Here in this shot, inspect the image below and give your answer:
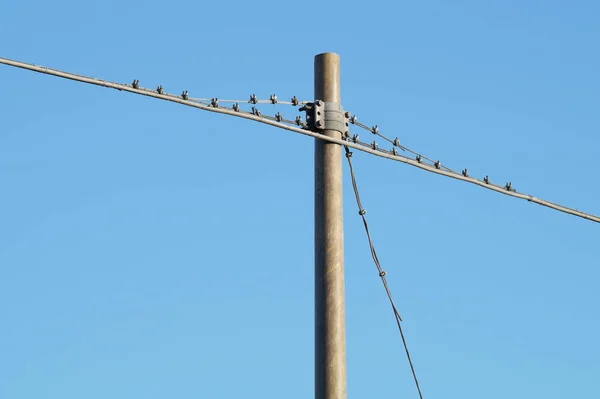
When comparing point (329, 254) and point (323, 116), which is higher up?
point (323, 116)

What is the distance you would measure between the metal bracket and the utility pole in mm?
25

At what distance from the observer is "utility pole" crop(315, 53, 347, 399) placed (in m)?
10.5

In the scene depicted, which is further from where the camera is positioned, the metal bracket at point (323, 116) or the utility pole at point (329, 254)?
the metal bracket at point (323, 116)

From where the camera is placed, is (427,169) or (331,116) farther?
(427,169)

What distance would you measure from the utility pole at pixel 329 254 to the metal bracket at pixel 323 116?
0.08 ft

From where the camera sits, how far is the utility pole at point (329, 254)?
1054cm

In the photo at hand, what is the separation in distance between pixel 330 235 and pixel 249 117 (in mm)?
1104

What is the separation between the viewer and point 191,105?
408 inches

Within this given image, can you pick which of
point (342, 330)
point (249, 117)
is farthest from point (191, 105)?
point (342, 330)

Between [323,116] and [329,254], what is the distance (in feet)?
3.60

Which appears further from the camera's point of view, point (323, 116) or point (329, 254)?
point (323, 116)

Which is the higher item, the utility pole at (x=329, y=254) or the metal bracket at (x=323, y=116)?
the metal bracket at (x=323, y=116)

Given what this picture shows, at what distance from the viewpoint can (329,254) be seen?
35.3 ft

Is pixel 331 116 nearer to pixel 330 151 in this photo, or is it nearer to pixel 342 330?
pixel 330 151
